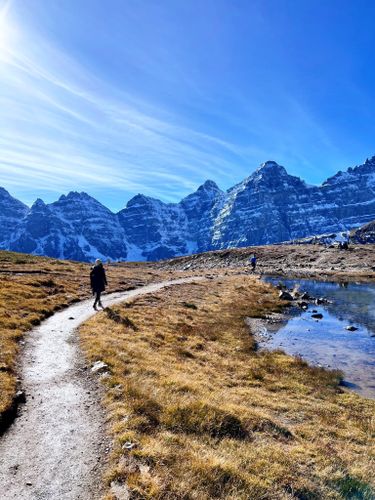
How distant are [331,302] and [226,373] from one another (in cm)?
3020

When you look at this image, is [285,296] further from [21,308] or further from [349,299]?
[21,308]

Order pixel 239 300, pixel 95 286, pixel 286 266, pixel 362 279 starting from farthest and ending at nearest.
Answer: pixel 286 266 → pixel 362 279 → pixel 239 300 → pixel 95 286

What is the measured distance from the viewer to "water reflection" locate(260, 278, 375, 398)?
22.0 metres

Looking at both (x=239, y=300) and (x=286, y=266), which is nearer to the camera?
(x=239, y=300)

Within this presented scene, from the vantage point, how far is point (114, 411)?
1214 cm

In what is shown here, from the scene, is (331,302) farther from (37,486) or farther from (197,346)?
(37,486)

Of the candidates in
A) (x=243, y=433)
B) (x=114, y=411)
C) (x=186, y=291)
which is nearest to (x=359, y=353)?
(x=243, y=433)

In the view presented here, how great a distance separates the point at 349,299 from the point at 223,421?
1563 inches

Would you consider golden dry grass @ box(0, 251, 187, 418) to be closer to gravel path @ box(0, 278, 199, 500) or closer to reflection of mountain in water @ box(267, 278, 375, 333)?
gravel path @ box(0, 278, 199, 500)

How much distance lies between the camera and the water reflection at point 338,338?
22.0 m

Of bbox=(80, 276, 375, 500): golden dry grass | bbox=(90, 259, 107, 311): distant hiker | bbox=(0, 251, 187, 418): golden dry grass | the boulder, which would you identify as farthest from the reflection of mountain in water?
bbox=(0, 251, 187, 418): golden dry grass

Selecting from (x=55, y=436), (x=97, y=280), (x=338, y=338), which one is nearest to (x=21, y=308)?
(x=97, y=280)

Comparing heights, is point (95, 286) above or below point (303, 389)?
above

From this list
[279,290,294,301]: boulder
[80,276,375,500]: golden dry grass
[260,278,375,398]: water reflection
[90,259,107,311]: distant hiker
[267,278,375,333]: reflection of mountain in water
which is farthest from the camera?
[279,290,294,301]: boulder
